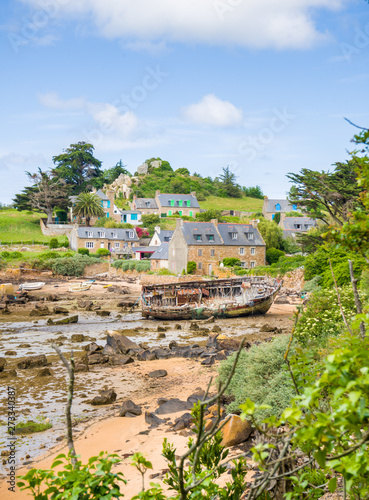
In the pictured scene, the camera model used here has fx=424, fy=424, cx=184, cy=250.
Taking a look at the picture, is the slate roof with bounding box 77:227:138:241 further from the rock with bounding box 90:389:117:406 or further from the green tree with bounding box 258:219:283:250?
the rock with bounding box 90:389:117:406

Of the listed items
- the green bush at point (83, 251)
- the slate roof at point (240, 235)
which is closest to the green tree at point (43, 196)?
the green bush at point (83, 251)

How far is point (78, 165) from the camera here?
95.5 m

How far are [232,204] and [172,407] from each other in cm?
9065

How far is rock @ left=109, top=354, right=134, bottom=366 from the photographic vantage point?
774 inches

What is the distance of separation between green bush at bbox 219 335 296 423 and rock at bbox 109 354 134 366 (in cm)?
874

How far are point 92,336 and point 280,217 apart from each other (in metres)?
52.5

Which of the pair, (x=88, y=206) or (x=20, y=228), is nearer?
(x=88, y=206)

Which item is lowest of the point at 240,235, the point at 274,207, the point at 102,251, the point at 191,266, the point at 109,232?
the point at 191,266

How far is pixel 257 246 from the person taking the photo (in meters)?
53.7

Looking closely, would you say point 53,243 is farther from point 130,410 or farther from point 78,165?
point 130,410

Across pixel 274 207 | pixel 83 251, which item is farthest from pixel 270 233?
pixel 274 207

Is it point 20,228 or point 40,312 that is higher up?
point 20,228

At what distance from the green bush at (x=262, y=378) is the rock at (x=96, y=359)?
9.45 metres

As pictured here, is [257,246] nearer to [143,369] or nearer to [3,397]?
[143,369]
